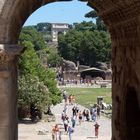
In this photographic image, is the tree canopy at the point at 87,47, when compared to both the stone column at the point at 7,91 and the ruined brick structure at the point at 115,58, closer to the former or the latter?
the ruined brick structure at the point at 115,58

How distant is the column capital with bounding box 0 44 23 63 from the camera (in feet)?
29.3

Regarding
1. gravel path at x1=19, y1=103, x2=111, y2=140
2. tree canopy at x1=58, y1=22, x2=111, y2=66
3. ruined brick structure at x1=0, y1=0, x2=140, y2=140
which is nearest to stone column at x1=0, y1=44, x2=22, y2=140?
ruined brick structure at x1=0, y1=0, x2=140, y2=140

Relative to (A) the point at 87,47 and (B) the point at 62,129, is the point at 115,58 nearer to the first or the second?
(B) the point at 62,129

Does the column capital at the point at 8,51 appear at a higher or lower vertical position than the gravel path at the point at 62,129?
higher

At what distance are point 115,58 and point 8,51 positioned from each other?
4005 mm

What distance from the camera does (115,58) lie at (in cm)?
1241

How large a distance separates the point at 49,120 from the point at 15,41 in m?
28.5

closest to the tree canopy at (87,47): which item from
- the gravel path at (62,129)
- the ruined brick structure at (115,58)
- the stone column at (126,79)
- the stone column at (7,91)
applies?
the gravel path at (62,129)

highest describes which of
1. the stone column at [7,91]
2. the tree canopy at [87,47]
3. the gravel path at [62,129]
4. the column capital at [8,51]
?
the tree canopy at [87,47]

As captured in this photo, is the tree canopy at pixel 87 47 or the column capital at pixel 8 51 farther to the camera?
the tree canopy at pixel 87 47

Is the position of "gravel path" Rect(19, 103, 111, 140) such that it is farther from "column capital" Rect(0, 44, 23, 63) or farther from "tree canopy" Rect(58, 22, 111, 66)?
"tree canopy" Rect(58, 22, 111, 66)

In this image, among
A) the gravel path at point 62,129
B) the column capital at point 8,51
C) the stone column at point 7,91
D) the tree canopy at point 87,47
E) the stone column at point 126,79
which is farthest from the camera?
the tree canopy at point 87,47

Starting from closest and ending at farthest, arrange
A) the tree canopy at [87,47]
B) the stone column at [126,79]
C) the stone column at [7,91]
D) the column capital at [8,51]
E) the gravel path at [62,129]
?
the column capital at [8,51] < the stone column at [7,91] < the stone column at [126,79] < the gravel path at [62,129] < the tree canopy at [87,47]

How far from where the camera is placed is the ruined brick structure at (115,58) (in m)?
9.07
